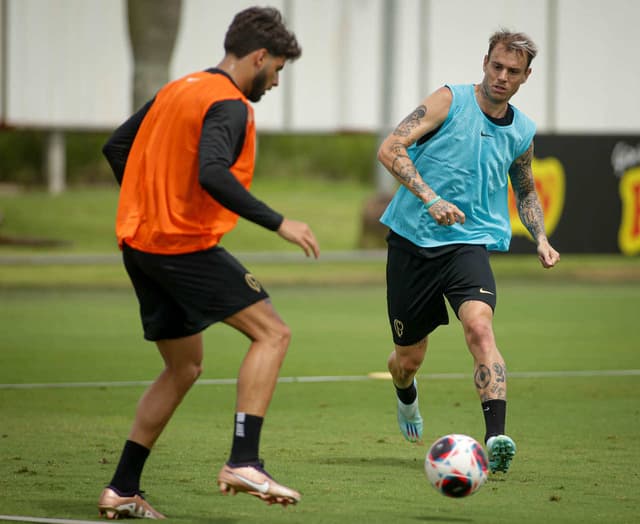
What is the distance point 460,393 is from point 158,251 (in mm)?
4932

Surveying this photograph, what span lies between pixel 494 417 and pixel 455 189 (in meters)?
1.45

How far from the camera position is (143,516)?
6324 mm

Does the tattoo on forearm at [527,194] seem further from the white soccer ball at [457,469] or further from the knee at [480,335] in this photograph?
the white soccer ball at [457,469]

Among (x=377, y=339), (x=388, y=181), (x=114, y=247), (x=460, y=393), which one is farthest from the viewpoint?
(x=114, y=247)

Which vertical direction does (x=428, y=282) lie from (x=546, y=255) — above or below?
below

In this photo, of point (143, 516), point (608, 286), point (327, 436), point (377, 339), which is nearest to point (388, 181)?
point (608, 286)

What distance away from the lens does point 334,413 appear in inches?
379

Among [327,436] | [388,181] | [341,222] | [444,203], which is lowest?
[341,222]

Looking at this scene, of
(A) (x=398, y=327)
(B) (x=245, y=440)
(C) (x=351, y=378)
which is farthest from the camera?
(C) (x=351, y=378)

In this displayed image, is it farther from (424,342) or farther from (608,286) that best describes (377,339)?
(608,286)

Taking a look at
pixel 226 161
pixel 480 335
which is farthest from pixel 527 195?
pixel 226 161

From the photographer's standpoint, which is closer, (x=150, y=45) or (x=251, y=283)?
(x=251, y=283)

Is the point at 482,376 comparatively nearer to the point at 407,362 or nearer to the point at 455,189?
the point at 407,362

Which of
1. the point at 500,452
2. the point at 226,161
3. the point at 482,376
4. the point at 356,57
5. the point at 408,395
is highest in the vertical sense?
the point at 226,161
